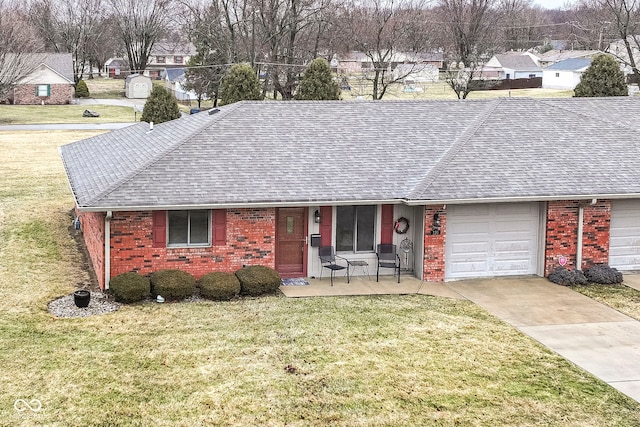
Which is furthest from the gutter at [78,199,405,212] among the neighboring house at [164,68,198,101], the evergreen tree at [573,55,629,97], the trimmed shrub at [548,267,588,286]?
the neighboring house at [164,68,198,101]

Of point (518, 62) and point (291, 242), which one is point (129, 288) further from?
point (518, 62)

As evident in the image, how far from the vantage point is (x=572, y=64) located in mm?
85250

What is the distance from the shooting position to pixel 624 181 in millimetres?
21062

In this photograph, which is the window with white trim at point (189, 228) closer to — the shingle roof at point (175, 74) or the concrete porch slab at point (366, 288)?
the concrete porch slab at point (366, 288)

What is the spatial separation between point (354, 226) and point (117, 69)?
96939 mm

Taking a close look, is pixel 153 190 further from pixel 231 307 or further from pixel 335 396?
pixel 335 396

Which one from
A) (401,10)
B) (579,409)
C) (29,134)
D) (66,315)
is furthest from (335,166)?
(401,10)

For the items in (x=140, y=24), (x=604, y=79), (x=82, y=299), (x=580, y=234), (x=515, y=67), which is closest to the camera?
(x=82, y=299)

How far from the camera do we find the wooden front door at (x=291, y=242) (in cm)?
2000

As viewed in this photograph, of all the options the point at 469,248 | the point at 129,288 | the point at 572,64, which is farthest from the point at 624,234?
the point at 572,64

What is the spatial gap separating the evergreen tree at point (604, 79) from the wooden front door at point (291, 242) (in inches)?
922

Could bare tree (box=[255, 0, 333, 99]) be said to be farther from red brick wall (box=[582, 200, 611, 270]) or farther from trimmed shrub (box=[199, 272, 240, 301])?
trimmed shrub (box=[199, 272, 240, 301])

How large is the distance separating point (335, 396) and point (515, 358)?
13.1 feet

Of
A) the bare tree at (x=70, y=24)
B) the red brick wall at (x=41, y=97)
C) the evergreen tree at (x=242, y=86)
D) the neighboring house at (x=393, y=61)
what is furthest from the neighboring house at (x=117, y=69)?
the evergreen tree at (x=242, y=86)
